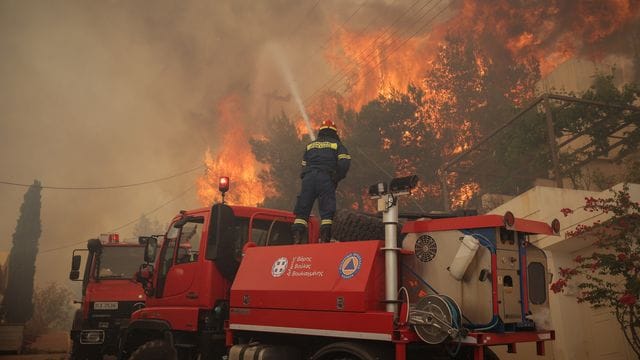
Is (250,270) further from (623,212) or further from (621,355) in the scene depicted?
(621,355)

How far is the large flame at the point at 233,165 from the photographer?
126 feet

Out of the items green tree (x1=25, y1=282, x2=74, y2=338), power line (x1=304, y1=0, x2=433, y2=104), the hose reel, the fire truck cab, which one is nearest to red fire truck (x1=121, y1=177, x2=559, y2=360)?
the hose reel

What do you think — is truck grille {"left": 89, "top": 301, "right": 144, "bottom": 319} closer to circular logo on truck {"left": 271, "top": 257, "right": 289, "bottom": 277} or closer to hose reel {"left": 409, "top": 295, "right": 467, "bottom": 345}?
circular logo on truck {"left": 271, "top": 257, "right": 289, "bottom": 277}

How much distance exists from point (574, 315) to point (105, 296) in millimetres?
9935

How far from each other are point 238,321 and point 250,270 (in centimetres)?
57

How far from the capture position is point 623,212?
8594 millimetres

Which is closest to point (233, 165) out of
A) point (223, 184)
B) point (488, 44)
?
point (488, 44)

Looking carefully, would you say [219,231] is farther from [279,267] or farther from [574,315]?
[574,315]

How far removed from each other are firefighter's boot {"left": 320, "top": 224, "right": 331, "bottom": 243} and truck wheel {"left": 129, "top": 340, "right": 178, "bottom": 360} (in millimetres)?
2468

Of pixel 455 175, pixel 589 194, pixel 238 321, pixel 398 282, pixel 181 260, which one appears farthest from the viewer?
pixel 455 175

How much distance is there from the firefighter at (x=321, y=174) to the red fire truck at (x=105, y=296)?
4886mm

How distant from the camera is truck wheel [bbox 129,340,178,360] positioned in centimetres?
681

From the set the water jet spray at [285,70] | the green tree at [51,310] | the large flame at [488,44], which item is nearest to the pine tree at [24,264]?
the green tree at [51,310]

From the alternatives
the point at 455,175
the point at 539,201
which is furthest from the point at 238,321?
the point at 455,175
